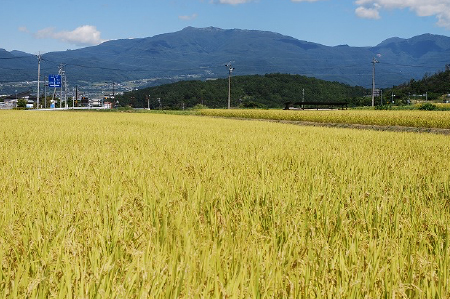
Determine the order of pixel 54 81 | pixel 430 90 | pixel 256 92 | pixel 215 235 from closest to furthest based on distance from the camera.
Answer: pixel 215 235, pixel 54 81, pixel 430 90, pixel 256 92

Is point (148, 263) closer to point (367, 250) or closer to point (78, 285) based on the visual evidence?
A: point (78, 285)

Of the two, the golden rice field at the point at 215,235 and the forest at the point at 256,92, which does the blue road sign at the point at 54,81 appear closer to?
the forest at the point at 256,92

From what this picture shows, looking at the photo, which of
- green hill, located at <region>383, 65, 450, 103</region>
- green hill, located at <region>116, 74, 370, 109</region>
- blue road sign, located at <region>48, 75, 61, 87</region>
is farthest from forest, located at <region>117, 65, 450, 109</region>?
blue road sign, located at <region>48, 75, 61, 87</region>

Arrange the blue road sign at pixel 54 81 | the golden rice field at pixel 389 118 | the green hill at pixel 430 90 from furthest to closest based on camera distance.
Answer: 1. the blue road sign at pixel 54 81
2. the green hill at pixel 430 90
3. the golden rice field at pixel 389 118

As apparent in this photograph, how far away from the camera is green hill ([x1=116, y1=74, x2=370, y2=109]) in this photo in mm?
140250

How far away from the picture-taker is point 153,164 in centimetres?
562

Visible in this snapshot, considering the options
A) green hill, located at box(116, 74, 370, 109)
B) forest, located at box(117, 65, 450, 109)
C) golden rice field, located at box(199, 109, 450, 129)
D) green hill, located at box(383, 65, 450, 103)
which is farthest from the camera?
green hill, located at box(116, 74, 370, 109)

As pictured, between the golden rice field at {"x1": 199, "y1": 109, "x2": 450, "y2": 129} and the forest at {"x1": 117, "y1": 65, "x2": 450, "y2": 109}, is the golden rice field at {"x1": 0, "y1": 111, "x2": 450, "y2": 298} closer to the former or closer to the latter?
the golden rice field at {"x1": 199, "y1": 109, "x2": 450, "y2": 129}

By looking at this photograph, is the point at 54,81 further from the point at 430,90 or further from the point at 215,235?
the point at 215,235

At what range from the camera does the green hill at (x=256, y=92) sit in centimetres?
14025

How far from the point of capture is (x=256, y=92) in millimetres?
148125

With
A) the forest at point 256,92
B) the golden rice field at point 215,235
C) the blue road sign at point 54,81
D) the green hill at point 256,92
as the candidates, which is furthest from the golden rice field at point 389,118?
the green hill at point 256,92

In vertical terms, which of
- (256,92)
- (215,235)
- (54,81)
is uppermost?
(256,92)

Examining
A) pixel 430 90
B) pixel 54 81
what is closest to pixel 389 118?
pixel 430 90
